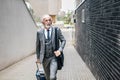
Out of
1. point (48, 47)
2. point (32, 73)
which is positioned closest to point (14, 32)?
point (32, 73)

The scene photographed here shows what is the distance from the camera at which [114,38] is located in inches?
232

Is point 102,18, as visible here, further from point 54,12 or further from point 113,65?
point 54,12

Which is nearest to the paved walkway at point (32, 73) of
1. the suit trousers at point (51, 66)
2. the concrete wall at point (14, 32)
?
the concrete wall at point (14, 32)

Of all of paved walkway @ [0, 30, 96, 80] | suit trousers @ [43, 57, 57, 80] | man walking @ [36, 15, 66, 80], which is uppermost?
man walking @ [36, 15, 66, 80]

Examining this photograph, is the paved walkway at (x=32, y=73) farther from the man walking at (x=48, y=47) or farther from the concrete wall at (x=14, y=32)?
the man walking at (x=48, y=47)

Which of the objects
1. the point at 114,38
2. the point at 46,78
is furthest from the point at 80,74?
the point at 114,38

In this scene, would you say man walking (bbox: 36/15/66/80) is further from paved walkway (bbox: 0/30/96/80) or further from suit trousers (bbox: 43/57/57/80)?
paved walkway (bbox: 0/30/96/80)

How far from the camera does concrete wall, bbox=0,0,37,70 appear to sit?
37.0 feet

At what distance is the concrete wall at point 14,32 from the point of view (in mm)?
11264

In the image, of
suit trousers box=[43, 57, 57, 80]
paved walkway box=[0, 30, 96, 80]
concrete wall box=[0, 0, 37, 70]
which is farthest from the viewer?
concrete wall box=[0, 0, 37, 70]

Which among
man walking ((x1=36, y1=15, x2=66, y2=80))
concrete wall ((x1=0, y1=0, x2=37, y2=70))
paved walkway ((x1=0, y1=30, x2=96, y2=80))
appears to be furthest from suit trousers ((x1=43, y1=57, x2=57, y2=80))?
concrete wall ((x1=0, y1=0, x2=37, y2=70))

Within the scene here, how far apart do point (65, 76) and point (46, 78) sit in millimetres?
3107

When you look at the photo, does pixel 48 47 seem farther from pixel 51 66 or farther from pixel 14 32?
pixel 14 32

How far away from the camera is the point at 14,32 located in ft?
42.6
